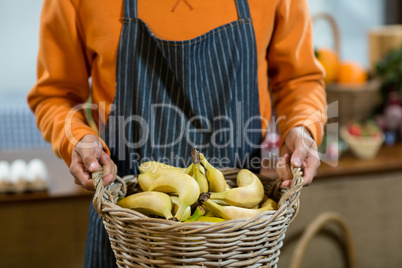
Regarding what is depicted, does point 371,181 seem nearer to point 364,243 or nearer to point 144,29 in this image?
point 364,243

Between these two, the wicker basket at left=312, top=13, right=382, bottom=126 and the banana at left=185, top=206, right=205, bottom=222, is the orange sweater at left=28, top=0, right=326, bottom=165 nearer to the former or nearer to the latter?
the banana at left=185, top=206, right=205, bottom=222

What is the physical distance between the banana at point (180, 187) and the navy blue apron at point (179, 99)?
168 mm

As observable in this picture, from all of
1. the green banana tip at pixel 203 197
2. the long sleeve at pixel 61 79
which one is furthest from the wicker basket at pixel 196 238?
the long sleeve at pixel 61 79

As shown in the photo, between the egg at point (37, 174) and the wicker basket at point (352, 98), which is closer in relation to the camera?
the egg at point (37, 174)

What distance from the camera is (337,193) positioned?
208cm

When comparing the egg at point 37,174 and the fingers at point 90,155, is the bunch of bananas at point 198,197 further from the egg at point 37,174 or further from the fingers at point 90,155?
the egg at point 37,174

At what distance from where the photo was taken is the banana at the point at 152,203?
83cm

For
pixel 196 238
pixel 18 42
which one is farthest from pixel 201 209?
pixel 18 42

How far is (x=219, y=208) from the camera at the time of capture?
0.84 meters

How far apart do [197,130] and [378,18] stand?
121 inches

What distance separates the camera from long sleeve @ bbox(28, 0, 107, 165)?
0.99m

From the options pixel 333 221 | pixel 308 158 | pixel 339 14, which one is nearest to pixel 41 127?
pixel 308 158

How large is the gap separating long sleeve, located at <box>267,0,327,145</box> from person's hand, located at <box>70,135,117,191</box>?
374 mm

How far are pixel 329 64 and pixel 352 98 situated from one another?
0.19 metres
